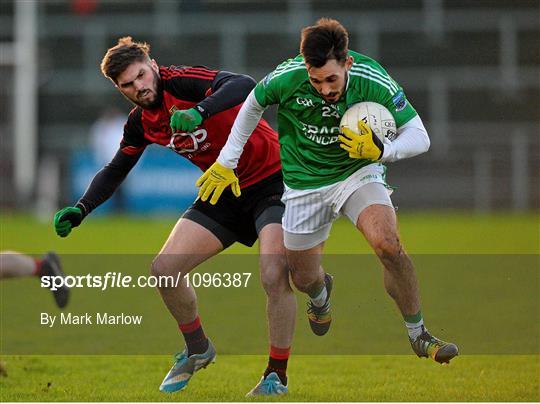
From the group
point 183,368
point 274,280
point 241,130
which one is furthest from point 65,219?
point 274,280

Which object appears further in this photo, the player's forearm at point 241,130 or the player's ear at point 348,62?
the player's forearm at point 241,130

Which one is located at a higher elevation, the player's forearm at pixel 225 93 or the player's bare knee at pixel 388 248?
the player's forearm at pixel 225 93

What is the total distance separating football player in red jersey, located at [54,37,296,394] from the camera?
21.0ft

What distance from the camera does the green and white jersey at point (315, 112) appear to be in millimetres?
6098

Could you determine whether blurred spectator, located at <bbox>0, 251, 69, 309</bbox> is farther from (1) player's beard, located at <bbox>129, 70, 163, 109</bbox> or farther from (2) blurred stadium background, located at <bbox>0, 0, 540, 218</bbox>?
(2) blurred stadium background, located at <bbox>0, 0, 540, 218</bbox>

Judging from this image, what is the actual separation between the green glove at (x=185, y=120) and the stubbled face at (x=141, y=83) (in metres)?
0.39

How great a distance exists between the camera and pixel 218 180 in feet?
21.2

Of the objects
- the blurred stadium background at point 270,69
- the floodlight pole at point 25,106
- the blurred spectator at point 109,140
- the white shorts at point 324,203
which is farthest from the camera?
the blurred stadium background at point 270,69

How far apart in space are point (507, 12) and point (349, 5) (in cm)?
356

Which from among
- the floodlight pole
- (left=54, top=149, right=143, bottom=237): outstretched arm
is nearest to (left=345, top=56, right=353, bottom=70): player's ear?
(left=54, top=149, right=143, bottom=237): outstretched arm

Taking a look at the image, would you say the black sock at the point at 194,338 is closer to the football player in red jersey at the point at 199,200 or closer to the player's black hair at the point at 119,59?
the football player in red jersey at the point at 199,200

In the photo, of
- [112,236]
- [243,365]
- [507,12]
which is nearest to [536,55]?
[507,12]

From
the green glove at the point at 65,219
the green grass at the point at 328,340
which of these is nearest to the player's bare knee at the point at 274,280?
the green grass at the point at 328,340

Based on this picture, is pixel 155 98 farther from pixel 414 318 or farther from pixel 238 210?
pixel 414 318
